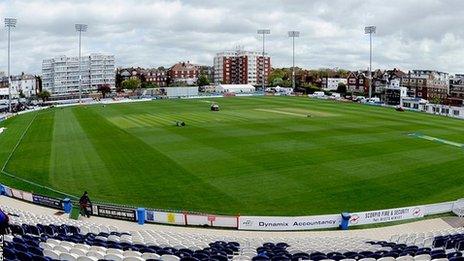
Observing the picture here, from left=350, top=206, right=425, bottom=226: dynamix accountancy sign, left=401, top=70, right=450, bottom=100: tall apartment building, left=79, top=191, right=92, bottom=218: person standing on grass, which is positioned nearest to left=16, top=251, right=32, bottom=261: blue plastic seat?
left=79, top=191, right=92, bottom=218: person standing on grass

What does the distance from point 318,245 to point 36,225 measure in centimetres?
1091

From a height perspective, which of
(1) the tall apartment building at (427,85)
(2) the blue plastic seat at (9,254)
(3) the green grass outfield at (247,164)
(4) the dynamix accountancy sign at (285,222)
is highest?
(1) the tall apartment building at (427,85)

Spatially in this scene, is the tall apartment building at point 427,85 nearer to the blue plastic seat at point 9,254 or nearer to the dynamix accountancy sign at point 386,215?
the dynamix accountancy sign at point 386,215

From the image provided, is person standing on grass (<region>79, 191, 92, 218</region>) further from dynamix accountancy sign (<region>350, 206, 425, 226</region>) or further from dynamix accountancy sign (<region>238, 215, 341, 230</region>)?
dynamix accountancy sign (<region>350, 206, 425, 226</region>)

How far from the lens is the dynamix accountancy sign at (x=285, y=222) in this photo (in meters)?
24.5

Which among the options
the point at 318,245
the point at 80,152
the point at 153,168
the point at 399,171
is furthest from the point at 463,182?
the point at 80,152

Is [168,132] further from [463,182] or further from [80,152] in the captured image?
[463,182]

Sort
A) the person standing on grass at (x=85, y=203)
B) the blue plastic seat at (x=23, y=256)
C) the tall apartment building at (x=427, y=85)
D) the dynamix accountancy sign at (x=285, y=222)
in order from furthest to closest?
the tall apartment building at (x=427, y=85), the person standing on grass at (x=85, y=203), the dynamix accountancy sign at (x=285, y=222), the blue plastic seat at (x=23, y=256)

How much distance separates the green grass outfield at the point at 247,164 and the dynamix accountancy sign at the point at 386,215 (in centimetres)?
220

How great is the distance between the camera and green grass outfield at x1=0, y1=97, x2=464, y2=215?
98.0 feet

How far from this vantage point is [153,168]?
37938 mm

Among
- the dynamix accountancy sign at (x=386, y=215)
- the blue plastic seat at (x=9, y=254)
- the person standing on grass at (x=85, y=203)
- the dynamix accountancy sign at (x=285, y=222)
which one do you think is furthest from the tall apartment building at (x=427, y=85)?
the blue plastic seat at (x=9, y=254)

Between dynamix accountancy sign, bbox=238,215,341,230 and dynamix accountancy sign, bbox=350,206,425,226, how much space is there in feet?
3.73

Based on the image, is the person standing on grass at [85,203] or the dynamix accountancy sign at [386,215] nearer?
the dynamix accountancy sign at [386,215]
